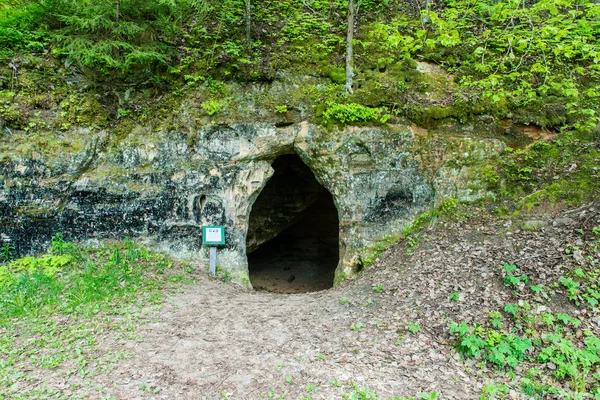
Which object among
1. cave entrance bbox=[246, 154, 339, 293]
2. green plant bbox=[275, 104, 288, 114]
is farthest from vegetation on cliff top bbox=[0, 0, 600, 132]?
cave entrance bbox=[246, 154, 339, 293]

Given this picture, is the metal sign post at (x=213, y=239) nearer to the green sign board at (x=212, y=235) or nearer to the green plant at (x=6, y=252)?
the green sign board at (x=212, y=235)

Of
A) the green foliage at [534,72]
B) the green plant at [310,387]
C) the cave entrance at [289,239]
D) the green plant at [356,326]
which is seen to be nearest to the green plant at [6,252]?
the cave entrance at [289,239]

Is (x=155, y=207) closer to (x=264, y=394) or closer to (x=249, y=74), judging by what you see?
(x=249, y=74)

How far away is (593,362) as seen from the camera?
4258 millimetres

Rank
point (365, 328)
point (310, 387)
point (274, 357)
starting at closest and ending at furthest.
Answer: point (310, 387) → point (274, 357) → point (365, 328)

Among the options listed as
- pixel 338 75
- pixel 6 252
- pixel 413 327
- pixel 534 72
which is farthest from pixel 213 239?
pixel 534 72

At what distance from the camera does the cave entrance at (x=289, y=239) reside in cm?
1136

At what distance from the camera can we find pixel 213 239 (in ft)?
25.5

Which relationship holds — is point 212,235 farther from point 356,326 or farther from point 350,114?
point 350,114

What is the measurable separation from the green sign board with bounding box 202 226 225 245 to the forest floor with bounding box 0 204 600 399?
90 centimetres

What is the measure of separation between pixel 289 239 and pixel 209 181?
689 centimetres

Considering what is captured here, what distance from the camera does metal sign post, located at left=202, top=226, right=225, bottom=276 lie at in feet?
25.4

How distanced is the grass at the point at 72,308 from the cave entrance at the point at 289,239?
4050mm

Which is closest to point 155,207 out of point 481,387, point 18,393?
point 18,393
